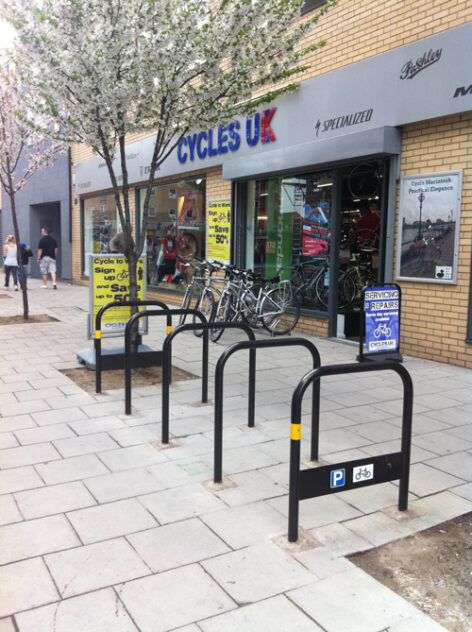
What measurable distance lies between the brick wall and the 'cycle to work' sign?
2.32ft

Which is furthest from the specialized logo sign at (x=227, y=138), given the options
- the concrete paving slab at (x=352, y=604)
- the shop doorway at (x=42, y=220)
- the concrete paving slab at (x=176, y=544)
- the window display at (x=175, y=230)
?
the shop doorway at (x=42, y=220)

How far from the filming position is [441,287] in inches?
283

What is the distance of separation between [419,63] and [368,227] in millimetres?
2628

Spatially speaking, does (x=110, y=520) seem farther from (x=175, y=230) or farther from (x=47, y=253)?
(x=47, y=253)

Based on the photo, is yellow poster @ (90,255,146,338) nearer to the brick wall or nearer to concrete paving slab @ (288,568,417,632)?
the brick wall

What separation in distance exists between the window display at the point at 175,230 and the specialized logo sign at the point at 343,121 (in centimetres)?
387

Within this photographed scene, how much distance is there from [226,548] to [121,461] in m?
1.34

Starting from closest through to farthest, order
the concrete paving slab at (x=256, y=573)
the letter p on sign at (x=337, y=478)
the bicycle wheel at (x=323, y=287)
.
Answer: the concrete paving slab at (x=256, y=573) < the letter p on sign at (x=337, y=478) < the bicycle wheel at (x=323, y=287)

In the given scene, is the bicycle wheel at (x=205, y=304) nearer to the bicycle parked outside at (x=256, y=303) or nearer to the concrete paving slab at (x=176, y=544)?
the bicycle parked outside at (x=256, y=303)

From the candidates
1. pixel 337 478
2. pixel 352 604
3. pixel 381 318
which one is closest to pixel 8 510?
pixel 337 478

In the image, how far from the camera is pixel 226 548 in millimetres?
2910

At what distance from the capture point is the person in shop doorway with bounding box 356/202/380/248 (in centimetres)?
902

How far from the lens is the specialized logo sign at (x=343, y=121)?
7859 millimetres

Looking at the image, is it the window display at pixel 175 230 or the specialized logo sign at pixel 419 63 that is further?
the window display at pixel 175 230
